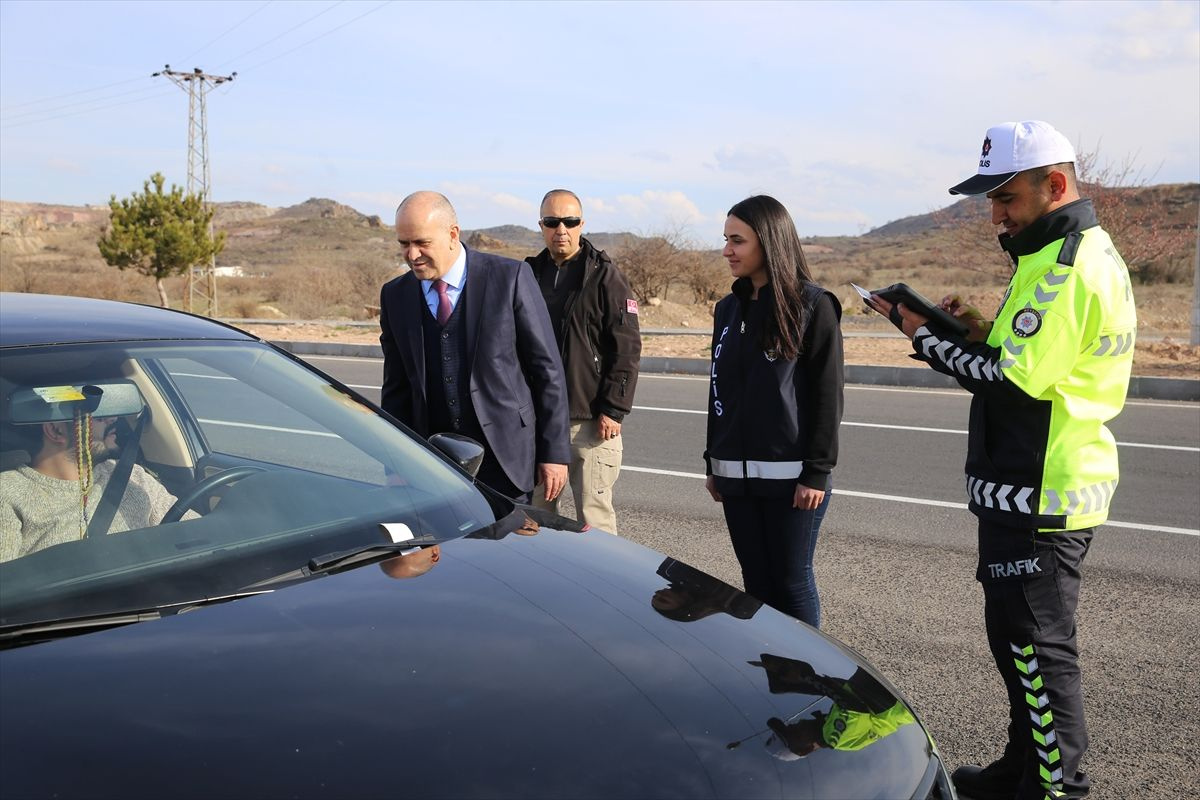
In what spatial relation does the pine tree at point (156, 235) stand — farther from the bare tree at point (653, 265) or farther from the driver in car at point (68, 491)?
the driver in car at point (68, 491)

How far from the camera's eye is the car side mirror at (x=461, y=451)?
3.14 m

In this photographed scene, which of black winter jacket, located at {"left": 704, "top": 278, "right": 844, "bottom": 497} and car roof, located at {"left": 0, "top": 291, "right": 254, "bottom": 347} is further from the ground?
car roof, located at {"left": 0, "top": 291, "right": 254, "bottom": 347}

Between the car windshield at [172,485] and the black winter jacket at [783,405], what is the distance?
1076mm

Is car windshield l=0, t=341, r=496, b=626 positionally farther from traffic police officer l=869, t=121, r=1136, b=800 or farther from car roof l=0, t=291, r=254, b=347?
traffic police officer l=869, t=121, r=1136, b=800

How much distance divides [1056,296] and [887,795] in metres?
1.47

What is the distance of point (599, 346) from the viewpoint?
4.99m

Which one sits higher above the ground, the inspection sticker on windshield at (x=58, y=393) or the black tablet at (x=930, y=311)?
the black tablet at (x=930, y=311)

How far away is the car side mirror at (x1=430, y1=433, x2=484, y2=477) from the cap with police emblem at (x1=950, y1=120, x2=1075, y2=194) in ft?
5.25

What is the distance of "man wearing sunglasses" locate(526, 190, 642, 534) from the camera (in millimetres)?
4910

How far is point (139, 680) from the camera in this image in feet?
6.07

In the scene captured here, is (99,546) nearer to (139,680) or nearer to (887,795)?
(139,680)

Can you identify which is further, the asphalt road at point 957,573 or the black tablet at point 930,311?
the asphalt road at point 957,573

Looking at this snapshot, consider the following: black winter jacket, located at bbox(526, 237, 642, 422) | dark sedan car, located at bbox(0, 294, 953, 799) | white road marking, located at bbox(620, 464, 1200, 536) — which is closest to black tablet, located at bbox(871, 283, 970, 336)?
dark sedan car, located at bbox(0, 294, 953, 799)

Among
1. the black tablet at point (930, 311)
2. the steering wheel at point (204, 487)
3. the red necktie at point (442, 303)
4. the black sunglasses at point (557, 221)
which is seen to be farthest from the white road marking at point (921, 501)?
the steering wheel at point (204, 487)
